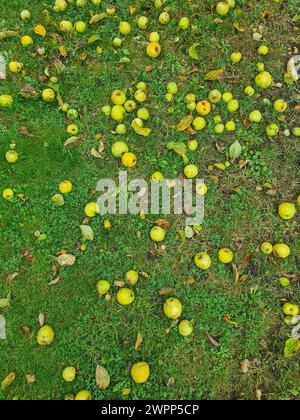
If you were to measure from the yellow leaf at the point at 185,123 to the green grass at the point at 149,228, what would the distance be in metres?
0.10

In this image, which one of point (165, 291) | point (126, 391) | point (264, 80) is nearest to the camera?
point (126, 391)

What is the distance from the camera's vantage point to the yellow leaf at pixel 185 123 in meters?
4.52

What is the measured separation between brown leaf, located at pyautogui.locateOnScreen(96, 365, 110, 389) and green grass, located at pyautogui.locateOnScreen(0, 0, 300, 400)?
7 cm

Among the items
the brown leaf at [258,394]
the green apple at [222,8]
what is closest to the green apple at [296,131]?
the green apple at [222,8]

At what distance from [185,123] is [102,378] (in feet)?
9.85

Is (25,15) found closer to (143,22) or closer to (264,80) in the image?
(143,22)

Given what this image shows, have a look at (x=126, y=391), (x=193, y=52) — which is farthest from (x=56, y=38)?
(x=126, y=391)

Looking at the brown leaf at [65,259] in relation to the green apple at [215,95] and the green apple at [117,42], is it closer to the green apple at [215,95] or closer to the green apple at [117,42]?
the green apple at [215,95]

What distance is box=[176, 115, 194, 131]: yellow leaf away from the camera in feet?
14.8

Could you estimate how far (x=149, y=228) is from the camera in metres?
4.43

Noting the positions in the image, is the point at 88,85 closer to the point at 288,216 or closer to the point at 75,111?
the point at 75,111

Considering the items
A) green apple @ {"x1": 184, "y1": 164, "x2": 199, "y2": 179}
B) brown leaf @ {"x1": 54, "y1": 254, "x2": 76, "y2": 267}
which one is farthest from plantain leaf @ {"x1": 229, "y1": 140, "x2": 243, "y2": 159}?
brown leaf @ {"x1": 54, "y1": 254, "x2": 76, "y2": 267}

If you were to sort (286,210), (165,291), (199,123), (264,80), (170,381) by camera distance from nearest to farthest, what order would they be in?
(170,381) < (165,291) < (286,210) < (199,123) < (264,80)

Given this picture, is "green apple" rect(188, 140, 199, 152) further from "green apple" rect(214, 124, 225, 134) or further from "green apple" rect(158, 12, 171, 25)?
"green apple" rect(158, 12, 171, 25)
